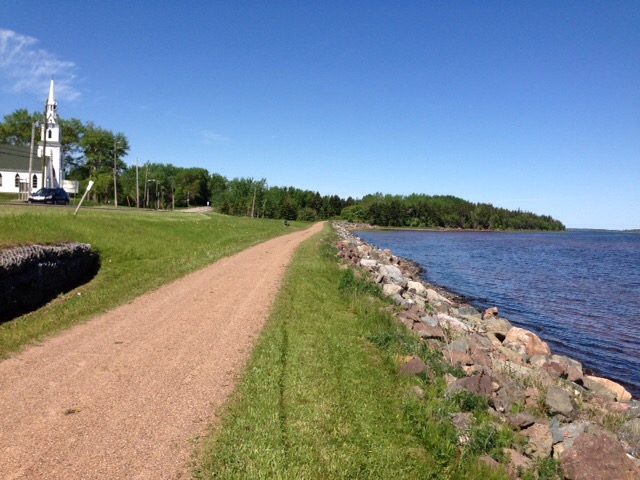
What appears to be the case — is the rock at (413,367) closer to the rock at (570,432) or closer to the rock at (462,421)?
the rock at (462,421)

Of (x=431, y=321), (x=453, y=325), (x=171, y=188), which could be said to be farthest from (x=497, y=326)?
(x=171, y=188)

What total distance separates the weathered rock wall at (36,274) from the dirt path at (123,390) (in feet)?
7.31

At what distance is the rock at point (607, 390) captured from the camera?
33.9 feet

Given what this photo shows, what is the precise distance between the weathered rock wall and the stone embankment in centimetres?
868

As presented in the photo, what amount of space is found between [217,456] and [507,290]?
2511cm

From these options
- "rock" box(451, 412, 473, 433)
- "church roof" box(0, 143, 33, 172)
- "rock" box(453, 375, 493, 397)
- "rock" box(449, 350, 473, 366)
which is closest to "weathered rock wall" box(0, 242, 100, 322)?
"rock" box(451, 412, 473, 433)

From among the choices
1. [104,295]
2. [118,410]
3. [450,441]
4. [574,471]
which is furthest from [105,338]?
[574,471]

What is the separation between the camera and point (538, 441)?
6.52m

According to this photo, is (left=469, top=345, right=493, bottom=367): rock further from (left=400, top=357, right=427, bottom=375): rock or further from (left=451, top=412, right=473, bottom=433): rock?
(left=451, top=412, right=473, bottom=433): rock

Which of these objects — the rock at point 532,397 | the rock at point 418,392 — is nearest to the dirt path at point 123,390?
the rock at point 418,392

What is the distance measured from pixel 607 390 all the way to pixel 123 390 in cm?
1045

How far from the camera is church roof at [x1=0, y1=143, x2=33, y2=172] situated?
6444 cm

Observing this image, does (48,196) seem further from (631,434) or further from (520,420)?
(631,434)

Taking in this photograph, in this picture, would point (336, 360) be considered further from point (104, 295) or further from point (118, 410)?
point (104, 295)
